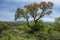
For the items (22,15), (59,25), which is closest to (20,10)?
(22,15)

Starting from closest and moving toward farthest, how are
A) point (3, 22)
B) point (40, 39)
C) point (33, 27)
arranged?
1. point (40, 39)
2. point (3, 22)
3. point (33, 27)

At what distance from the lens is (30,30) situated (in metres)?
22.8

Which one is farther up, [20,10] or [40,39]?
[20,10]

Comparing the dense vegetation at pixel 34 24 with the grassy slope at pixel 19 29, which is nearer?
the grassy slope at pixel 19 29

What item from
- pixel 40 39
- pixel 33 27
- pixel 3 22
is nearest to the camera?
pixel 40 39

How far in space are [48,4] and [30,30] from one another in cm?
308

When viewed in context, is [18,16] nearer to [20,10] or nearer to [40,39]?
[20,10]

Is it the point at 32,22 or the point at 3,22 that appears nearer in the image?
the point at 3,22

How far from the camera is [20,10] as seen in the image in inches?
868

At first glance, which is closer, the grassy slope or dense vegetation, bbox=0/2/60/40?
the grassy slope

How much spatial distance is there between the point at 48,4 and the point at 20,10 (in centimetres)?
265

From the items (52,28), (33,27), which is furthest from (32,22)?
(52,28)

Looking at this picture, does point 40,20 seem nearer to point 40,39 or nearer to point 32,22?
point 32,22

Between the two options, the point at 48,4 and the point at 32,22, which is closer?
the point at 48,4
